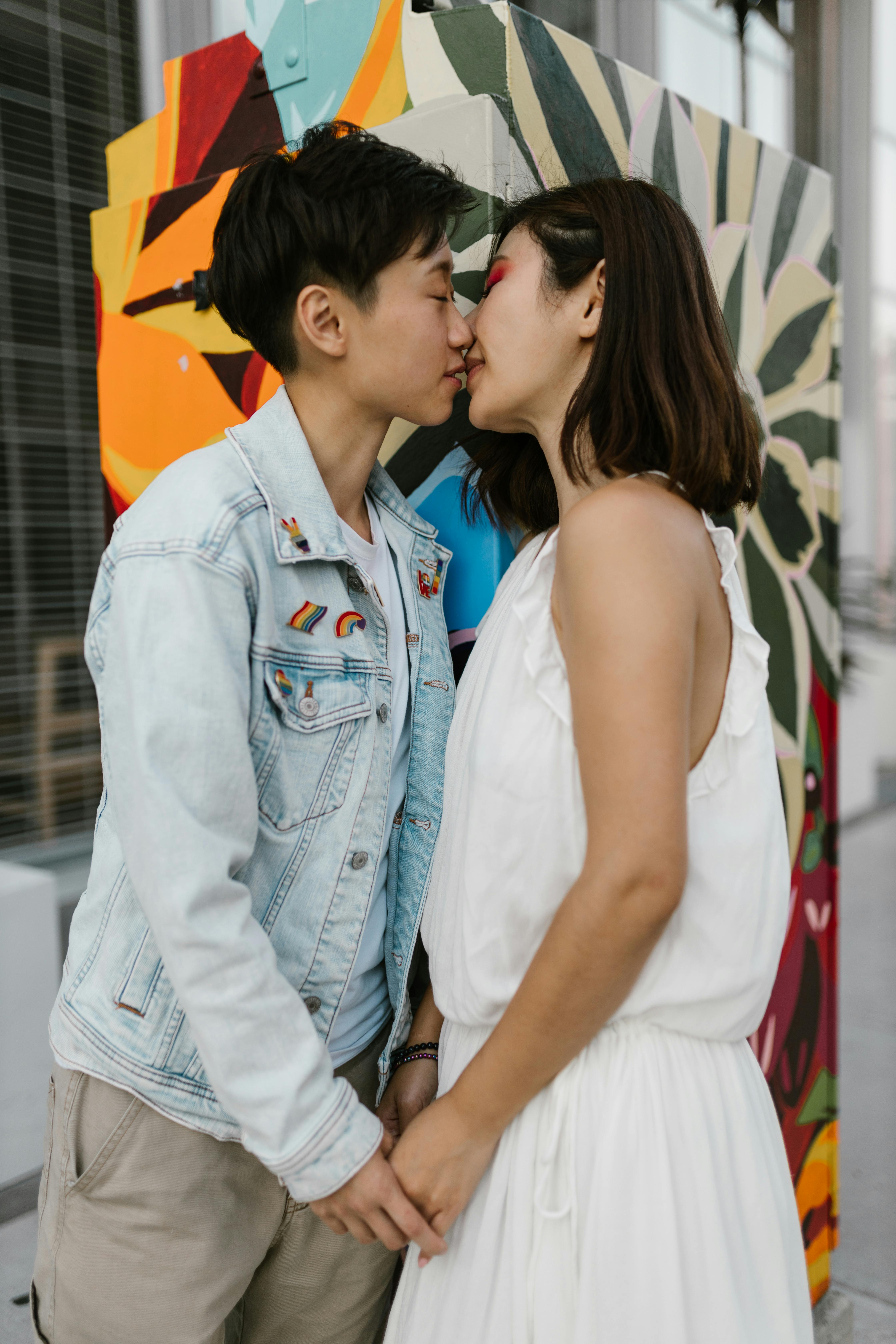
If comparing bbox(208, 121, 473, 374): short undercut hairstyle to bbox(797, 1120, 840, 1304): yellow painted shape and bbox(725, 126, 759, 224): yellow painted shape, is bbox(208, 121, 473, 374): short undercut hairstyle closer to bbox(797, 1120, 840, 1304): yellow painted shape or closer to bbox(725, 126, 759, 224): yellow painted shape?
bbox(725, 126, 759, 224): yellow painted shape

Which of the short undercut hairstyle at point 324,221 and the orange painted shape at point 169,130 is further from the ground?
the orange painted shape at point 169,130

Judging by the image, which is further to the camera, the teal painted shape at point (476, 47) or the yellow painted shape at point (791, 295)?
the yellow painted shape at point (791, 295)

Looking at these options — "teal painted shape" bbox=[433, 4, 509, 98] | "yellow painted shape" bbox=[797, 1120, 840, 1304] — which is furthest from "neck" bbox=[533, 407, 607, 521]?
"yellow painted shape" bbox=[797, 1120, 840, 1304]

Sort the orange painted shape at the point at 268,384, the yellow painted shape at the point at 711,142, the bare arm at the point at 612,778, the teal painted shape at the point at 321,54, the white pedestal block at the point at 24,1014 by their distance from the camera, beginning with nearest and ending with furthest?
the bare arm at the point at 612,778
the teal painted shape at the point at 321,54
the orange painted shape at the point at 268,384
the yellow painted shape at the point at 711,142
the white pedestal block at the point at 24,1014

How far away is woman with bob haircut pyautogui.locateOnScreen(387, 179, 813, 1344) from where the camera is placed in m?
1.00

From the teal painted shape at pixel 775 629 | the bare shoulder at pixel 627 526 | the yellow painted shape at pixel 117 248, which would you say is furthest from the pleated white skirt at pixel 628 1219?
the yellow painted shape at pixel 117 248

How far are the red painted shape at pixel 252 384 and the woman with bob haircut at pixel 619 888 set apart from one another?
1.99ft

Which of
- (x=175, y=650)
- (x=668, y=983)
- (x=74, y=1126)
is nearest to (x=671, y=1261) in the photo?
(x=668, y=983)

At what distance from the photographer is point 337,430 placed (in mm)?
1296

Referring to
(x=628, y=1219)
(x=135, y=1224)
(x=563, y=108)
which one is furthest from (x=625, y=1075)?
(x=563, y=108)

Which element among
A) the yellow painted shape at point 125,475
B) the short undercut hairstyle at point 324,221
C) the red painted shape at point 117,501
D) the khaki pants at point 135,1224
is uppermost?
the short undercut hairstyle at point 324,221

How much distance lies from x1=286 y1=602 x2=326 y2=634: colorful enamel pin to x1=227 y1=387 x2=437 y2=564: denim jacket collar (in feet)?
0.18

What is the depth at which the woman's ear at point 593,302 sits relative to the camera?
1.18 meters

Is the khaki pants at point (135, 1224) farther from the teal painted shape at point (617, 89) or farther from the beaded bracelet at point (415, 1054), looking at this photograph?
the teal painted shape at point (617, 89)
